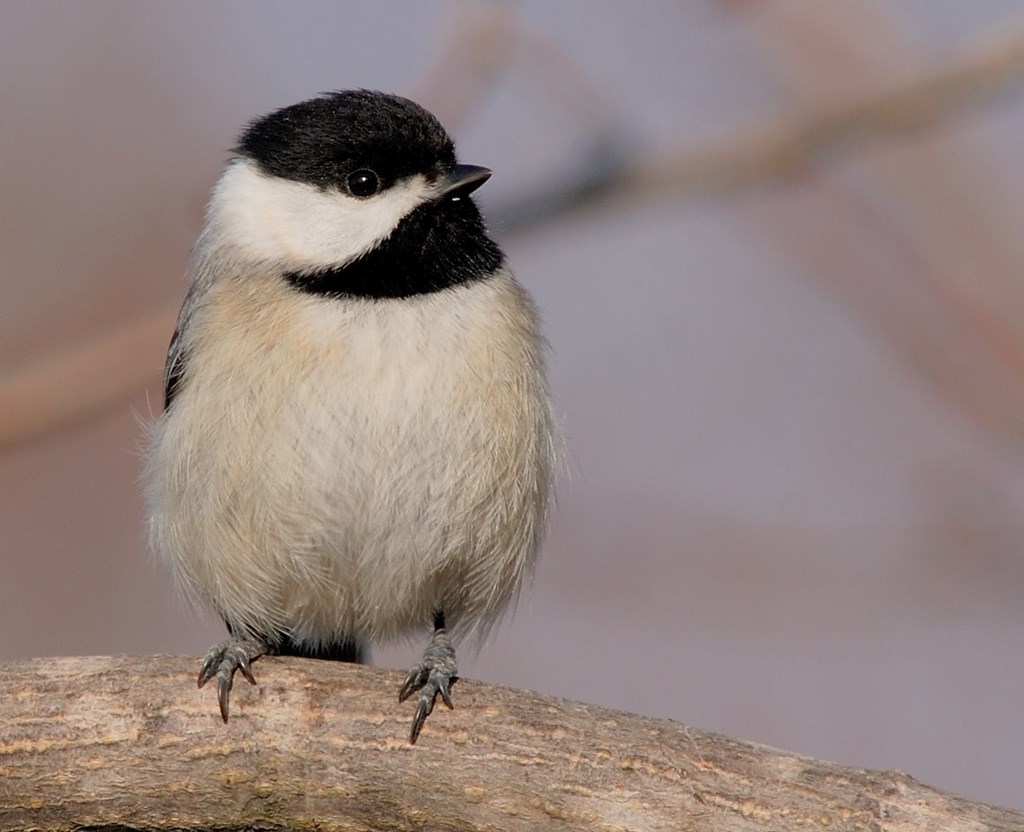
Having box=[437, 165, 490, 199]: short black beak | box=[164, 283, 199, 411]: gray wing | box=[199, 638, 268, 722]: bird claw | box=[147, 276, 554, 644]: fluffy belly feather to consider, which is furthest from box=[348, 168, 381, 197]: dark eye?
box=[199, 638, 268, 722]: bird claw

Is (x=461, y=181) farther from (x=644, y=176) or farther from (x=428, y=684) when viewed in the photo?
(x=428, y=684)

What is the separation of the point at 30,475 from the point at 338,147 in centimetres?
279

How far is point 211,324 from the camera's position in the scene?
3.41m

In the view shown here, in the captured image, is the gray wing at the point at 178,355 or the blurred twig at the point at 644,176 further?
the gray wing at the point at 178,355

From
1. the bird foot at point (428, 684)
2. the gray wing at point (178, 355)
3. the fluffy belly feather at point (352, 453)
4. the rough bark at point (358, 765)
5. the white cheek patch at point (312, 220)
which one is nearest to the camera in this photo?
the rough bark at point (358, 765)

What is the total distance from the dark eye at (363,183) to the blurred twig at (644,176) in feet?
1.24

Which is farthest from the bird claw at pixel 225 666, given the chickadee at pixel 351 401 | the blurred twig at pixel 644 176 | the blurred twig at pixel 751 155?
the blurred twig at pixel 751 155

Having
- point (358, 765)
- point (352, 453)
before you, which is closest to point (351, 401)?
point (352, 453)

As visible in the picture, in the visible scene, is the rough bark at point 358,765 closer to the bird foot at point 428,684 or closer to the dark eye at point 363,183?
the bird foot at point 428,684

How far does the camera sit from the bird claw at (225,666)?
308 cm

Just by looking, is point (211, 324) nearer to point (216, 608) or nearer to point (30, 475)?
point (216, 608)

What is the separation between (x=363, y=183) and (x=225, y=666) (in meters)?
1.27

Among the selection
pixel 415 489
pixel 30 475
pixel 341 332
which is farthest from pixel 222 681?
pixel 30 475

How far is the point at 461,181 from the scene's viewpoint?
340cm
